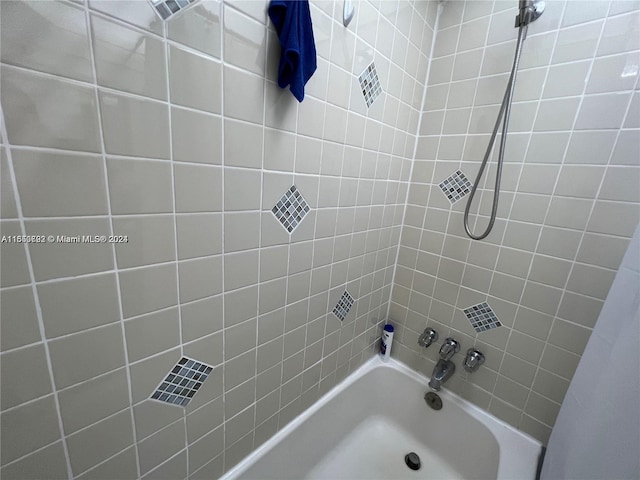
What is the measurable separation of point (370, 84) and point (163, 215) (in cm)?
75

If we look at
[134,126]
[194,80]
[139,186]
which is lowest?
[139,186]

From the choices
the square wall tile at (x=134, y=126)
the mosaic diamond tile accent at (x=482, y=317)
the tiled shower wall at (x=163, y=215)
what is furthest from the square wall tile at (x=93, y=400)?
the mosaic diamond tile accent at (x=482, y=317)

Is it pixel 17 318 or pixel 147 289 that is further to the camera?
pixel 147 289

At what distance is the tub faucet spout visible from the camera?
1090 millimetres

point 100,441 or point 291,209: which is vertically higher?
point 291,209

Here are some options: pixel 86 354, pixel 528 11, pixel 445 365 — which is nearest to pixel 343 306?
pixel 445 365

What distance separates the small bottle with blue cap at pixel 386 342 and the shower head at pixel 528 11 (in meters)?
1.29

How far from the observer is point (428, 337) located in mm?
1154

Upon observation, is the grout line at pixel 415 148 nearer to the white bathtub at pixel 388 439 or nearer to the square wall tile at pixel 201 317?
the white bathtub at pixel 388 439

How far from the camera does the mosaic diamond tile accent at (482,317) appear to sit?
1.00 meters

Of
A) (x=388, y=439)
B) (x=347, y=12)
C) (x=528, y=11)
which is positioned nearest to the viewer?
(x=347, y=12)

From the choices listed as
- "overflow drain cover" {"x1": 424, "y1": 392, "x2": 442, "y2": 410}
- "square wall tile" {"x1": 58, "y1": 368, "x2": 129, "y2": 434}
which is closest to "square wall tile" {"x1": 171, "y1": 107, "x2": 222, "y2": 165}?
"square wall tile" {"x1": 58, "y1": 368, "x2": 129, "y2": 434}

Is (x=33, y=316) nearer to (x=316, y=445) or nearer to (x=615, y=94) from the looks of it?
(x=316, y=445)

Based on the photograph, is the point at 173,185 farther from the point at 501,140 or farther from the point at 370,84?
the point at 501,140
